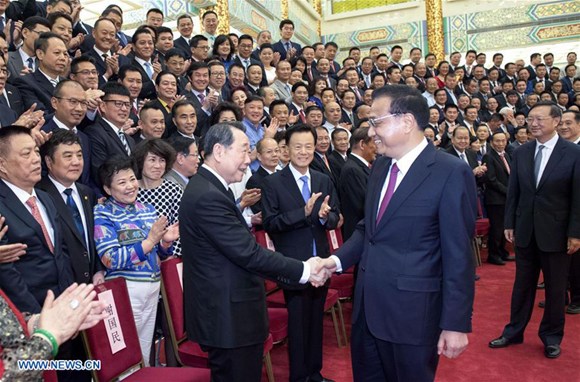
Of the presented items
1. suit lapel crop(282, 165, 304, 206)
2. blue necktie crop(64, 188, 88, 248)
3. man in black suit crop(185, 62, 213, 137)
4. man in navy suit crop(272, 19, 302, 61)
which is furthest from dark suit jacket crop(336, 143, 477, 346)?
man in navy suit crop(272, 19, 302, 61)

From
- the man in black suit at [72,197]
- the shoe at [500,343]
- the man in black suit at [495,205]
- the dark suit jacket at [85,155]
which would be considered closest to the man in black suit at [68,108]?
the dark suit jacket at [85,155]

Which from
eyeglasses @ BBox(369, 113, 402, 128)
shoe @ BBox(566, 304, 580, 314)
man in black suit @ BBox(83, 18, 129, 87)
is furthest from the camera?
man in black suit @ BBox(83, 18, 129, 87)

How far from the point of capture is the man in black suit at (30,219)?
6.51ft

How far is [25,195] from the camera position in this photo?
211cm

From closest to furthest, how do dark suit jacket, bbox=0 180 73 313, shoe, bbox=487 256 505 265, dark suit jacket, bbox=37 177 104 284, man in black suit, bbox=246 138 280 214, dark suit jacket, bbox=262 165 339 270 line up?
dark suit jacket, bbox=0 180 73 313 < dark suit jacket, bbox=37 177 104 284 < dark suit jacket, bbox=262 165 339 270 < man in black suit, bbox=246 138 280 214 < shoe, bbox=487 256 505 265

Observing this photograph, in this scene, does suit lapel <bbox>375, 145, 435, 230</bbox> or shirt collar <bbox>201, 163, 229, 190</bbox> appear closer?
suit lapel <bbox>375, 145, 435, 230</bbox>

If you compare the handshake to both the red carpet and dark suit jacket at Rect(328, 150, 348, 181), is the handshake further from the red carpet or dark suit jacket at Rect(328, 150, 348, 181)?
dark suit jacket at Rect(328, 150, 348, 181)

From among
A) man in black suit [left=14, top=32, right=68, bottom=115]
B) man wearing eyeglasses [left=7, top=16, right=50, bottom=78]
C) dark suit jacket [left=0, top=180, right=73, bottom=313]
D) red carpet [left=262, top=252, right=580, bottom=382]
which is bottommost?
red carpet [left=262, top=252, right=580, bottom=382]

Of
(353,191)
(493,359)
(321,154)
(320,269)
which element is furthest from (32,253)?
(321,154)

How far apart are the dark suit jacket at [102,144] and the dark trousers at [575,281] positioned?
3.60 m

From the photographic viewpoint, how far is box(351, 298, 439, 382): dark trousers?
1.71 m

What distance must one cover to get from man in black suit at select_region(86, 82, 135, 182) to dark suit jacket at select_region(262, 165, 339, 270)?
39.6 inches

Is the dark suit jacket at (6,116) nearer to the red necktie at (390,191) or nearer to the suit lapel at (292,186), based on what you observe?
the suit lapel at (292,186)

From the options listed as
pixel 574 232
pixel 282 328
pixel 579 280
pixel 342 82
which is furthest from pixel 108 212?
pixel 342 82
